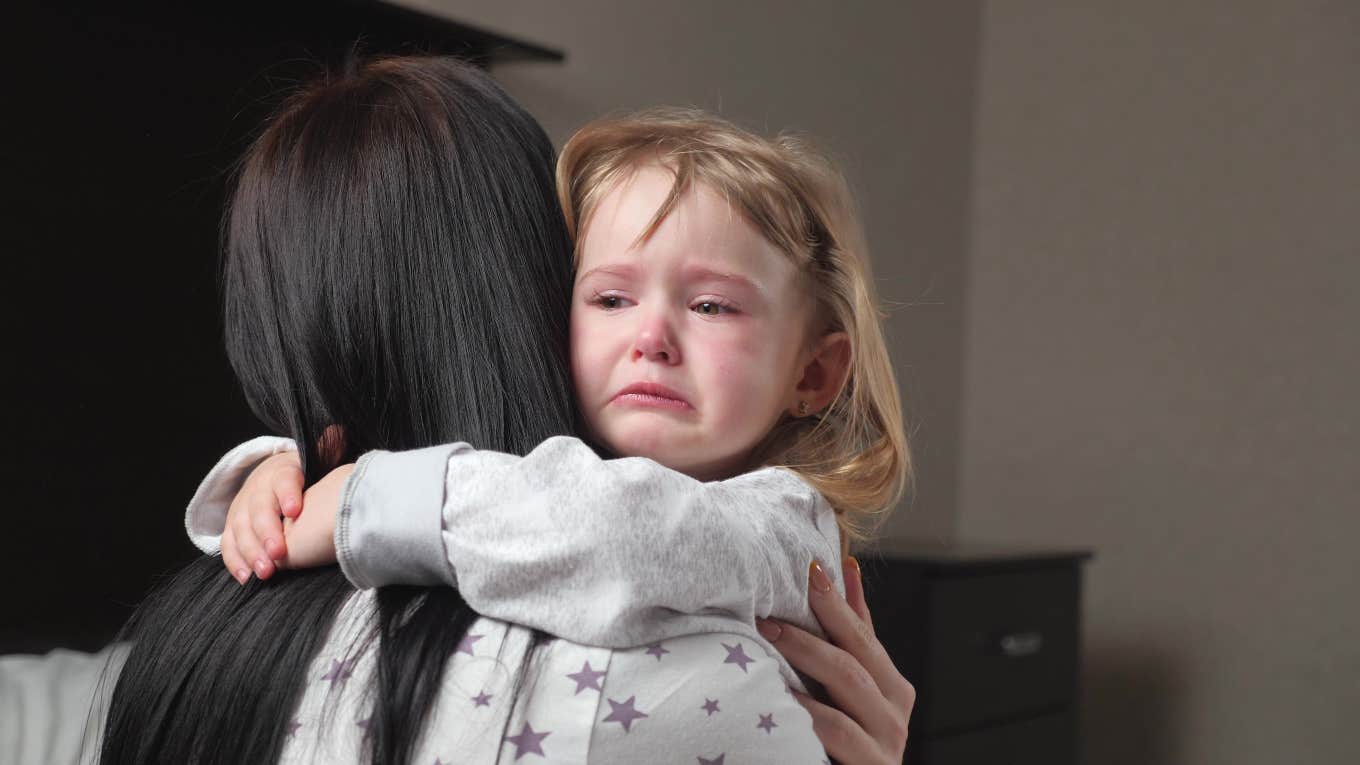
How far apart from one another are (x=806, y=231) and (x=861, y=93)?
2.14 metres

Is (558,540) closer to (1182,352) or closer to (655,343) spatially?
(655,343)

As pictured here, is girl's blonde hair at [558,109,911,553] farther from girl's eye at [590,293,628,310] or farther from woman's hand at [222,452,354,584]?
woman's hand at [222,452,354,584]

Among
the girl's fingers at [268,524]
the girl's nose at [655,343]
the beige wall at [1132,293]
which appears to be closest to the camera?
the girl's fingers at [268,524]

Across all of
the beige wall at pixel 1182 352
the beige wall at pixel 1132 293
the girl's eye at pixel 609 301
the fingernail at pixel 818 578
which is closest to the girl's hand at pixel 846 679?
the fingernail at pixel 818 578

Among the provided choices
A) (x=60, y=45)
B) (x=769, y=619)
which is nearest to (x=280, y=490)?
(x=769, y=619)

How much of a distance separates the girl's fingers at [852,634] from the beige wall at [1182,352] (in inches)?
90.4

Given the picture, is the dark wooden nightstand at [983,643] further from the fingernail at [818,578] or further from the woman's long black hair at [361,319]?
the woman's long black hair at [361,319]

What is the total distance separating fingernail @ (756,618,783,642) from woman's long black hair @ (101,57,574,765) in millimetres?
162

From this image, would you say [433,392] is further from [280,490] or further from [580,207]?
[580,207]

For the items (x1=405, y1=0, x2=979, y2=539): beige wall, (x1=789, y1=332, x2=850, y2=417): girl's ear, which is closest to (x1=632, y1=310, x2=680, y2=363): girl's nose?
(x1=789, y1=332, x2=850, y2=417): girl's ear

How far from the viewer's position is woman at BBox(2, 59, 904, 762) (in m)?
0.68

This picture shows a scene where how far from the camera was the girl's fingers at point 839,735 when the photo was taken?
81cm

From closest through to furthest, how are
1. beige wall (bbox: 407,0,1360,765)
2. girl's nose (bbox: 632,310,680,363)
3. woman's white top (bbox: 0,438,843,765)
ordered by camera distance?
woman's white top (bbox: 0,438,843,765), girl's nose (bbox: 632,310,680,363), beige wall (bbox: 407,0,1360,765)

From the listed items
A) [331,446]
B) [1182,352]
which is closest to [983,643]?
[1182,352]
